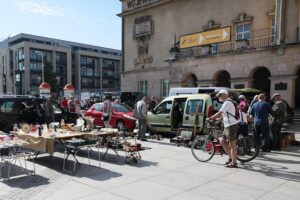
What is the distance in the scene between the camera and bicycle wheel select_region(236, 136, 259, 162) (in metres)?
8.09

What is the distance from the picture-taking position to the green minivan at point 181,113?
11273 mm

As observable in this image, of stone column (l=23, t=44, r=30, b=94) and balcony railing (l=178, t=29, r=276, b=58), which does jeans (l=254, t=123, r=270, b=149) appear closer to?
balcony railing (l=178, t=29, r=276, b=58)

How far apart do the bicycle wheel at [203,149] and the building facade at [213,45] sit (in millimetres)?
13126

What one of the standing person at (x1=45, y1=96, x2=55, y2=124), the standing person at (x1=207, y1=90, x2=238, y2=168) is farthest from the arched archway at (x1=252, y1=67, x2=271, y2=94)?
the standing person at (x1=207, y1=90, x2=238, y2=168)

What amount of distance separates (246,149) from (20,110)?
8383mm

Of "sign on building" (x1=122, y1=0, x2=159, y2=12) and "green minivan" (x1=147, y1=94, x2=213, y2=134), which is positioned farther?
"sign on building" (x1=122, y1=0, x2=159, y2=12)

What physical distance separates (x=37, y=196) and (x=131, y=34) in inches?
1194

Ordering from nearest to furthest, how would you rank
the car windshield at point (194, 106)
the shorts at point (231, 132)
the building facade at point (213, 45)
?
the shorts at point (231, 132)
the car windshield at point (194, 106)
the building facade at point (213, 45)

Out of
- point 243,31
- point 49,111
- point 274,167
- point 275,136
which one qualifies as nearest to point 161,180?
point 274,167

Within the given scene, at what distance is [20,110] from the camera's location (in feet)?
38.2

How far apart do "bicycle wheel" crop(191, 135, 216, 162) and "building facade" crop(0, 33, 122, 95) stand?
5944 centimetres

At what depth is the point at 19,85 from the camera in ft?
239

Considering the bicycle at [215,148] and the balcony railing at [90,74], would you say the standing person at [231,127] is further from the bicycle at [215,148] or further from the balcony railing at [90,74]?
the balcony railing at [90,74]

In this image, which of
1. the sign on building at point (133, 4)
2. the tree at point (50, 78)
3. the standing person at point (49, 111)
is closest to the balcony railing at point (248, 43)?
the sign on building at point (133, 4)
